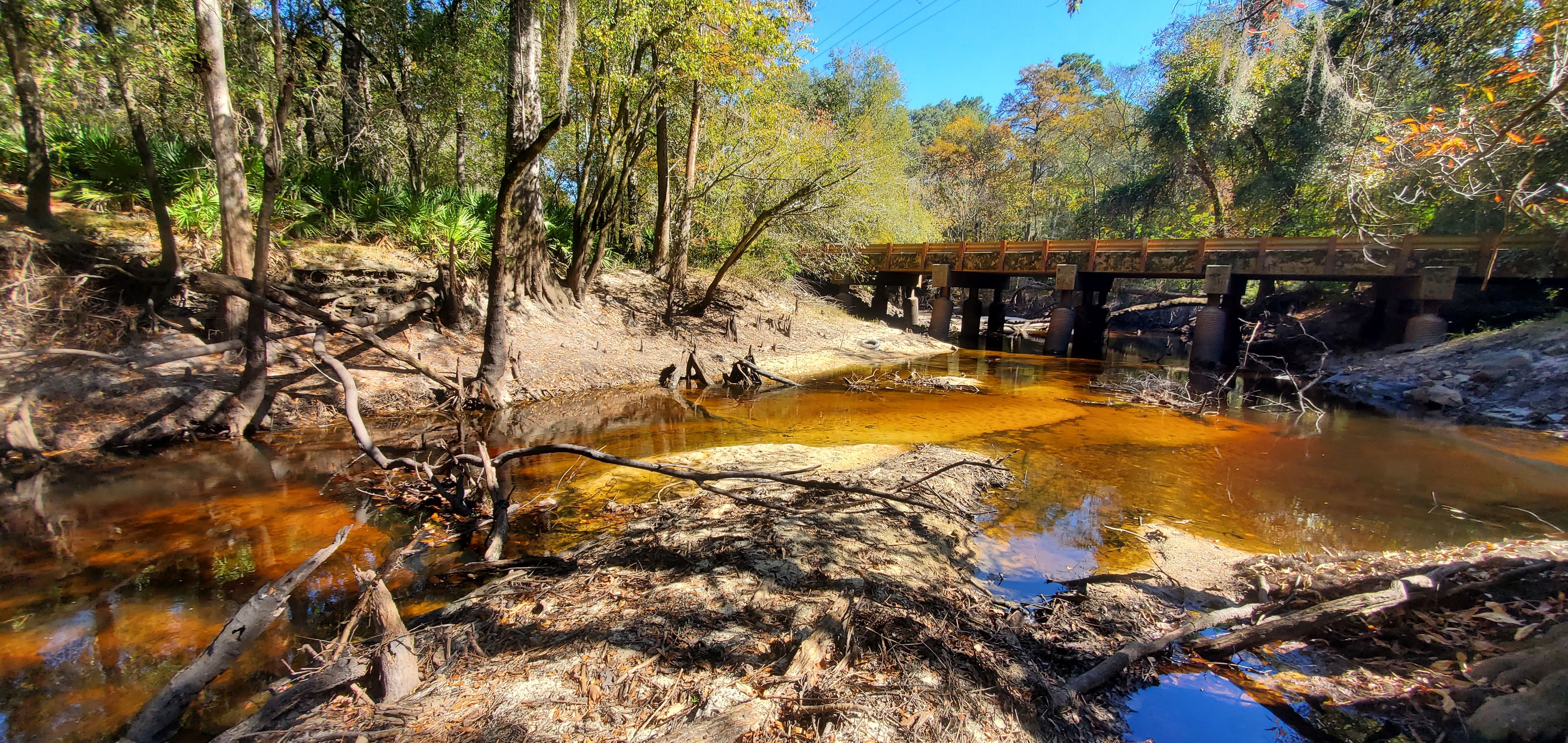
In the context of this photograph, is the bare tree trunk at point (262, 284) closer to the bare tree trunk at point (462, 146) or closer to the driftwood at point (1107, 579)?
the bare tree trunk at point (462, 146)

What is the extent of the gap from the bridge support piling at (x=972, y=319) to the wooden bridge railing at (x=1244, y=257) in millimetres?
3259

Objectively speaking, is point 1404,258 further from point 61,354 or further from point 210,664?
point 61,354

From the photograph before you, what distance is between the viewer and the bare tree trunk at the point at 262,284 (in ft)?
23.8

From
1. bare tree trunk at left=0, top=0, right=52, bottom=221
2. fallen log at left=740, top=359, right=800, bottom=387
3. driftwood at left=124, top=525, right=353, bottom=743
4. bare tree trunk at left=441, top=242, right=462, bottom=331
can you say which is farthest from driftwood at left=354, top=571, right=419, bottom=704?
fallen log at left=740, top=359, right=800, bottom=387

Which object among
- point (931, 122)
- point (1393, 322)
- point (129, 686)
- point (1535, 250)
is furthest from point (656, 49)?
point (931, 122)

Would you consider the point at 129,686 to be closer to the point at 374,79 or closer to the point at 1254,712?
the point at 1254,712

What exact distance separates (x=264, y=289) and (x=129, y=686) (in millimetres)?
5879

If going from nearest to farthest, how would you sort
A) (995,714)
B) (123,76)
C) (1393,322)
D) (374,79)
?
(995,714)
(123,76)
(374,79)
(1393,322)

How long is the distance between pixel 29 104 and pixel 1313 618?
46.6 ft

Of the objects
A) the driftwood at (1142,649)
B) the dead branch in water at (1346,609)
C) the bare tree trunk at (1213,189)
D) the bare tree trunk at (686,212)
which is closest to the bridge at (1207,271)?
the bare tree trunk at (686,212)

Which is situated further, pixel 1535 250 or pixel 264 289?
pixel 1535 250

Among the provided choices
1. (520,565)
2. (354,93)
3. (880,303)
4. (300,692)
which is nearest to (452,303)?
(354,93)

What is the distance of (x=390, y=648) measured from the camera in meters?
2.64

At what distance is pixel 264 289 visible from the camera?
24.3ft
